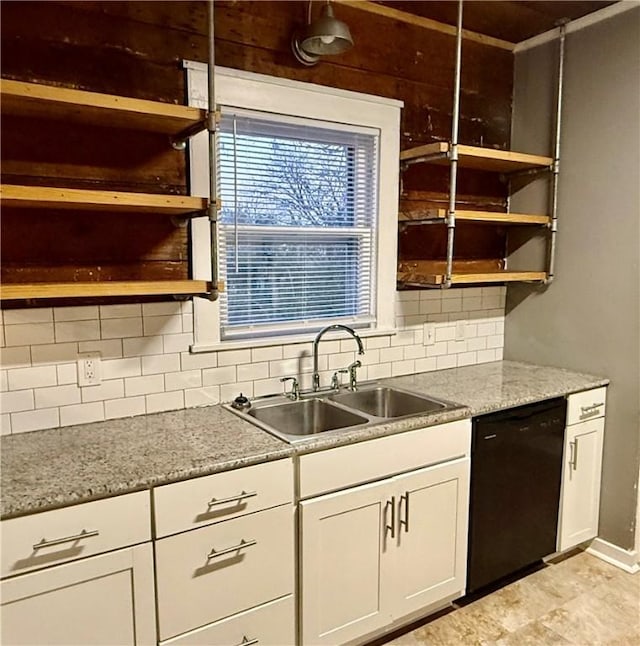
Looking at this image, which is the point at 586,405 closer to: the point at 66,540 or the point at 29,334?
the point at 66,540

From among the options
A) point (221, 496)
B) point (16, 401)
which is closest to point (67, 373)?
point (16, 401)

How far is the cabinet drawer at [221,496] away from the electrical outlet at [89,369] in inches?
25.0

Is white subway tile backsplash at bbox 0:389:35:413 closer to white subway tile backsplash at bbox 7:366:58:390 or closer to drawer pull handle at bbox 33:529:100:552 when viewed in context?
white subway tile backsplash at bbox 7:366:58:390

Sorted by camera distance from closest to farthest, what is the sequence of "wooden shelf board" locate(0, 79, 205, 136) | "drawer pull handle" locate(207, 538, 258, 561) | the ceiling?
1. "wooden shelf board" locate(0, 79, 205, 136)
2. "drawer pull handle" locate(207, 538, 258, 561)
3. the ceiling

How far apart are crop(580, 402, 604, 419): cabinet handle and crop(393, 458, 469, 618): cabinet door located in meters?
0.79

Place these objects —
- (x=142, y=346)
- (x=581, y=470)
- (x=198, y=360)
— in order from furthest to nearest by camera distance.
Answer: (x=581, y=470) → (x=198, y=360) → (x=142, y=346)

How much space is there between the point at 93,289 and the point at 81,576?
853mm

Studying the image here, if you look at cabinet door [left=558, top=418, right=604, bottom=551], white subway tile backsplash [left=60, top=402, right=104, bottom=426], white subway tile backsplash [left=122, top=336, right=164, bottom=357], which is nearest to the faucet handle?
white subway tile backsplash [left=122, top=336, right=164, bottom=357]

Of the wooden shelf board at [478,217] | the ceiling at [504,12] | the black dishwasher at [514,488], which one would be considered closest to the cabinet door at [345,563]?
the black dishwasher at [514,488]

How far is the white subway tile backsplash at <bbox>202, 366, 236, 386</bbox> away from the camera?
2.32 m

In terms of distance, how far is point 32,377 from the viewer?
1.97 meters

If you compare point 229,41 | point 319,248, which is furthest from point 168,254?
point 229,41

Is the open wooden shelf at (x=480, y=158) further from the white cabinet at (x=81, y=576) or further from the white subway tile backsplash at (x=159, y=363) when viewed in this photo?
the white cabinet at (x=81, y=576)

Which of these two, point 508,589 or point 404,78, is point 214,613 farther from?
point 404,78
